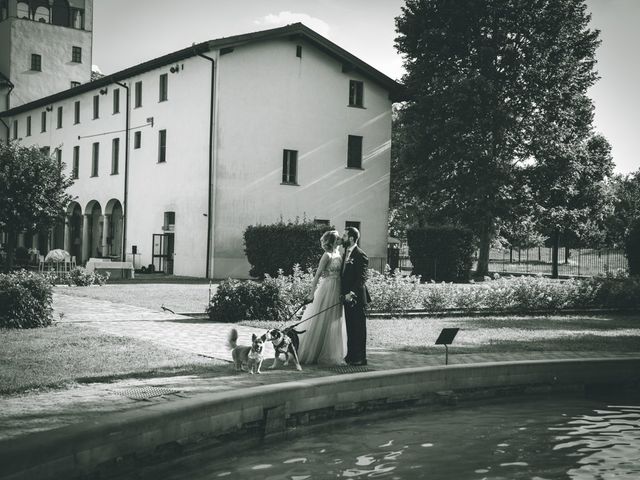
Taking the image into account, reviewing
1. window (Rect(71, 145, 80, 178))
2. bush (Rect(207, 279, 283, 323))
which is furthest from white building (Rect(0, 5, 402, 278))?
bush (Rect(207, 279, 283, 323))

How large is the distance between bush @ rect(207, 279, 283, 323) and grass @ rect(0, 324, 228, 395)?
3.30 m

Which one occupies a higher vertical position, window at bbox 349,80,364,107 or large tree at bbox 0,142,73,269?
window at bbox 349,80,364,107

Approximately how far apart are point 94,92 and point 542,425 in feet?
125

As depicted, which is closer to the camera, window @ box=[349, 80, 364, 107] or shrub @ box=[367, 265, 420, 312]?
shrub @ box=[367, 265, 420, 312]

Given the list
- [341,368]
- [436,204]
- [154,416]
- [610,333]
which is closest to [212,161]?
[436,204]

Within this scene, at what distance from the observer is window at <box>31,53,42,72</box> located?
5344cm

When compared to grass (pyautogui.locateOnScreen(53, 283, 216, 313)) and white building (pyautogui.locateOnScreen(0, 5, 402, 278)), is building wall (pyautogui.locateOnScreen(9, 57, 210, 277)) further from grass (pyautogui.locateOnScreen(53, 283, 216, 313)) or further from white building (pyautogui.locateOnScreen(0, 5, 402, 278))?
grass (pyautogui.locateOnScreen(53, 283, 216, 313))

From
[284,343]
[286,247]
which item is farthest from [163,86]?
[284,343]

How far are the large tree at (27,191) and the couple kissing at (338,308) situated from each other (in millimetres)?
22903

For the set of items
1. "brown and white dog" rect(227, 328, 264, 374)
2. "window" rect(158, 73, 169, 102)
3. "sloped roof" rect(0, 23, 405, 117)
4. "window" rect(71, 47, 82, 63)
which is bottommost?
"brown and white dog" rect(227, 328, 264, 374)

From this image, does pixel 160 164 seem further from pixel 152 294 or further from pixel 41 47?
pixel 41 47

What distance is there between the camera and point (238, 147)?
105ft

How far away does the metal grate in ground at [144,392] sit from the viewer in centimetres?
744

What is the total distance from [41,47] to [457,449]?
5378 cm
